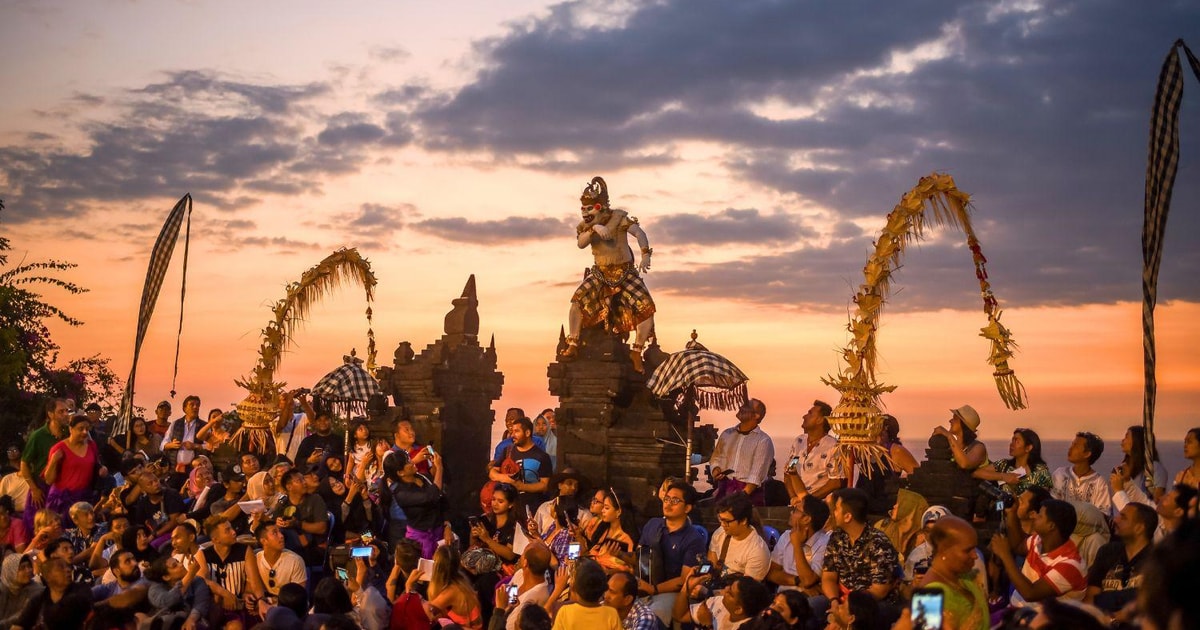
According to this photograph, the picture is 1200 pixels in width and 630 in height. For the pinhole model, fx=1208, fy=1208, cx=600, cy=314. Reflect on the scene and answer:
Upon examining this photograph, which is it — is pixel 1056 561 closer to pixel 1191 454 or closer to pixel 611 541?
pixel 1191 454

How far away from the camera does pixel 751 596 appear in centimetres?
756

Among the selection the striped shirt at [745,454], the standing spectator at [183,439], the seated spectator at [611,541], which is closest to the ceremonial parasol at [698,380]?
the striped shirt at [745,454]

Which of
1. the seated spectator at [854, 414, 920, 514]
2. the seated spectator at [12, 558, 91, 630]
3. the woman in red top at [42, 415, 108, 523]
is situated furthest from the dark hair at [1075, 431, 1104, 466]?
the woman in red top at [42, 415, 108, 523]

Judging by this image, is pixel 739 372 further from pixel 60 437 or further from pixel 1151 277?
pixel 60 437

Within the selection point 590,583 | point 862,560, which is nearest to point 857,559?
point 862,560

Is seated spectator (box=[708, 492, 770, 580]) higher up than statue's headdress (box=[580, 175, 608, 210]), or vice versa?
statue's headdress (box=[580, 175, 608, 210])

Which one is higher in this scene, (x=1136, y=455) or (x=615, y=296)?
(x=615, y=296)

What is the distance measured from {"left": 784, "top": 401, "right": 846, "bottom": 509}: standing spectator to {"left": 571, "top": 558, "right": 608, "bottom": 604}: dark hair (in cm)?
356

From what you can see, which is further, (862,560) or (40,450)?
(40,450)

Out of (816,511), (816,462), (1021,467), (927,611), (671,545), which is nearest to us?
(927,611)

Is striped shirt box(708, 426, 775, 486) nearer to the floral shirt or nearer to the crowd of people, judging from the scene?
the crowd of people

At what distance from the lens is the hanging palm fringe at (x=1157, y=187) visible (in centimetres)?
809

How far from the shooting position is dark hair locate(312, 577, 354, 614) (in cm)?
884

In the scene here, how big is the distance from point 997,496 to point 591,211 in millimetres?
5802
